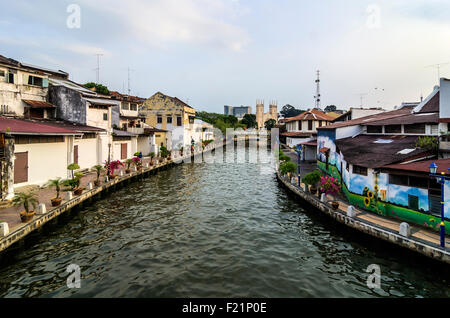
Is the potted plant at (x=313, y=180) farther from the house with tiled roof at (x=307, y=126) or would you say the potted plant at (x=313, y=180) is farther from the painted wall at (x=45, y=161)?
the house with tiled roof at (x=307, y=126)

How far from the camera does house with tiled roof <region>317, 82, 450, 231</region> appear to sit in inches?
503

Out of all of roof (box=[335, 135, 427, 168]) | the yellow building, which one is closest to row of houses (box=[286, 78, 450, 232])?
roof (box=[335, 135, 427, 168])

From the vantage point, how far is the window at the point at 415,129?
57.9 feet

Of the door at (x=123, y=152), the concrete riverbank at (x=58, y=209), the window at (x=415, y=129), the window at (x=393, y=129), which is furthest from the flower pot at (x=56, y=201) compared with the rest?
the window at (x=393, y=129)

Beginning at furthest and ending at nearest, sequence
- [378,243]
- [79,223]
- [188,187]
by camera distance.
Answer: [188,187] → [79,223] → [378,243]

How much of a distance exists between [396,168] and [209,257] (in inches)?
412

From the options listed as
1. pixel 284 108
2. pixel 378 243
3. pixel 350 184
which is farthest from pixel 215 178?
pixel 284 108

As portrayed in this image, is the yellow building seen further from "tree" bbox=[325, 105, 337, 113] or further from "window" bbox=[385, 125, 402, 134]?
"tree" bbox=[325, 105, 337, 113]

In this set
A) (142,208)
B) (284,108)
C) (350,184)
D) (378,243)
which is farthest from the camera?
(284,108)
